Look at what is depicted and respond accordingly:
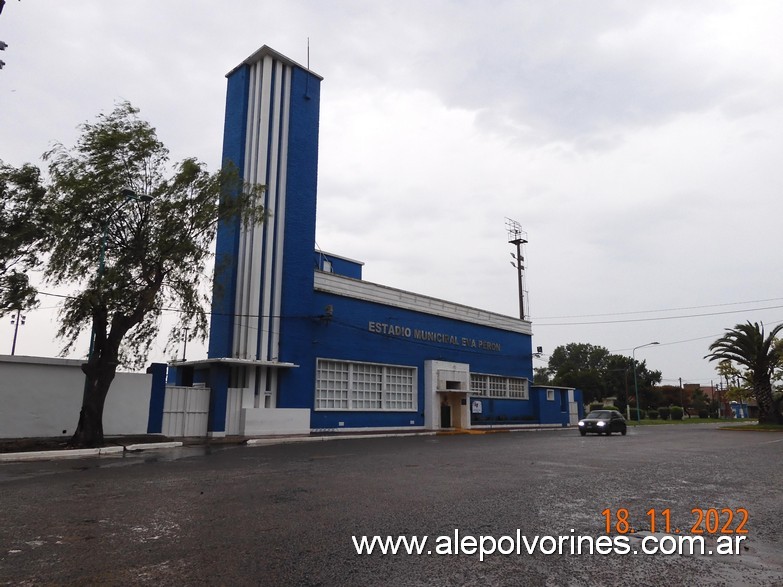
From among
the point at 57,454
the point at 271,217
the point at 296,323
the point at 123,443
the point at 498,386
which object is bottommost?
the point at 57,454

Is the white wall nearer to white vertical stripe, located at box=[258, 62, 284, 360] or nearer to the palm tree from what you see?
white vertical stripe, located at box=[258, 62, 284, 360]

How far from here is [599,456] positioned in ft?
50.0

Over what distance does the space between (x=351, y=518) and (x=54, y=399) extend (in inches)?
675

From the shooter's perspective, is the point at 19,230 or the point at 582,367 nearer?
the point at 19,230

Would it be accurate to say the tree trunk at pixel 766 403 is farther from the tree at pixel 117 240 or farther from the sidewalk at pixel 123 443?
the tree at pixel 117 240

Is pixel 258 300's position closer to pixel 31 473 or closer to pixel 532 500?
pixel 31 473

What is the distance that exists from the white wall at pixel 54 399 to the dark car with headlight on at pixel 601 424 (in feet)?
66.8

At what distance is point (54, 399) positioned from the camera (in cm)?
1983

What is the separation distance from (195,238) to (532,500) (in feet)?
51.8

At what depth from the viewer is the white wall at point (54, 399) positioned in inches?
745

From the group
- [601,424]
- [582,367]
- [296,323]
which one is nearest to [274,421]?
[296,323]

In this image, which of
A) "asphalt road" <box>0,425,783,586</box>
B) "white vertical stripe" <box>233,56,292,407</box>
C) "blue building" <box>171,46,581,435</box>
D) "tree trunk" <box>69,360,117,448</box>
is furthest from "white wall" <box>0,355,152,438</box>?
"asphalt road" <box>0,425,783,586</box>

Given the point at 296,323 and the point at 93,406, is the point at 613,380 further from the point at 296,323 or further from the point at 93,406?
the point at 93,406

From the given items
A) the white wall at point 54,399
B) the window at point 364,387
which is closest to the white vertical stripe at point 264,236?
the window at point 364,387
